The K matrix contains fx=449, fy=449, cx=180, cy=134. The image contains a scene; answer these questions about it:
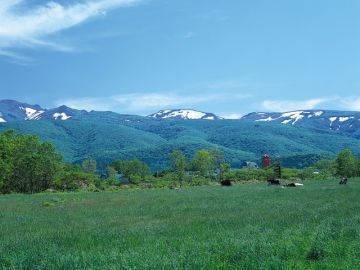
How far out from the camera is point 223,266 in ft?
34.9

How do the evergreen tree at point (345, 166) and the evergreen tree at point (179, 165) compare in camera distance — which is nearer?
the evergreen tree at point (345, 166)

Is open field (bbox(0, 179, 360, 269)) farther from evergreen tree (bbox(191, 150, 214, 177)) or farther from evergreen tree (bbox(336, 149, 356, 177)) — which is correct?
evergreen tree (bbox(191, 150, 214, 177))

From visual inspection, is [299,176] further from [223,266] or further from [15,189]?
[223,266]

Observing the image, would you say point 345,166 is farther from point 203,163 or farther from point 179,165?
point 203,163

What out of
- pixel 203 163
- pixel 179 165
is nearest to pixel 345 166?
pixel 179 165

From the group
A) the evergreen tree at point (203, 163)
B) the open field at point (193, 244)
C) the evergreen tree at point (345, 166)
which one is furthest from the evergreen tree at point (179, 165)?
the open field at point (193, 244)

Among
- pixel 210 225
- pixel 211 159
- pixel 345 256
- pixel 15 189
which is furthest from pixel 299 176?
pixel 345 256

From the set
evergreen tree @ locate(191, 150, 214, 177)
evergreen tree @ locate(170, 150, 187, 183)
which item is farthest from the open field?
evergreen tree @ locate(191, 150, 214, 177)

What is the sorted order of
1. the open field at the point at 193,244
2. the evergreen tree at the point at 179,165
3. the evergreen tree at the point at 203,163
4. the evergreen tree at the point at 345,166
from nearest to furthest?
the open field at the point at 193,244
the evergreen tree at the point at 345,166
the evergreen tree at the point at 179,165
the evergreen tree at the point at 203,163

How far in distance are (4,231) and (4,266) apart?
11499 millimetres

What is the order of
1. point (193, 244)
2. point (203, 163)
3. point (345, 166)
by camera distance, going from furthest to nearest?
point (203, 163) < point (345, 166) < point (193, 244)

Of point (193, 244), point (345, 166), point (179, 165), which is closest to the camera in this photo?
point (193, 244)

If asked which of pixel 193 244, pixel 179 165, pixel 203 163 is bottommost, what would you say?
pixel 203 163

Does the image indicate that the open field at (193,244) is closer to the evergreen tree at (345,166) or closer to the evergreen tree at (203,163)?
the evergreen tree at (345,166)
